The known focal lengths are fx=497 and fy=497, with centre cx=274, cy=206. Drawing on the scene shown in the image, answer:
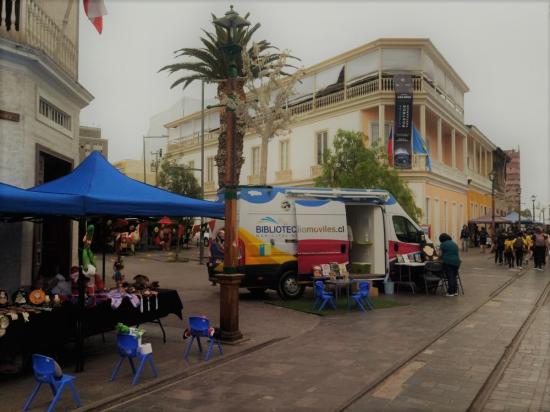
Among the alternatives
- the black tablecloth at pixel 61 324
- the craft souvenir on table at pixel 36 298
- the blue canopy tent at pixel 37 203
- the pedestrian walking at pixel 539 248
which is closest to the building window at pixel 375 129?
the pedestrian walking at pixel 539 248

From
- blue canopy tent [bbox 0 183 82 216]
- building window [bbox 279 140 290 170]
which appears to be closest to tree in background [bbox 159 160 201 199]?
building window [bbox 279 140 290 170]

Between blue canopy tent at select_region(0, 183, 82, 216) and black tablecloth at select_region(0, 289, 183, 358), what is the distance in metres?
1.40

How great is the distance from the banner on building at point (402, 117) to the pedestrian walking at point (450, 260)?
1396 cm

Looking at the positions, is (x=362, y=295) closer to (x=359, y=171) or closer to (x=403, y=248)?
(x=403, y=248)

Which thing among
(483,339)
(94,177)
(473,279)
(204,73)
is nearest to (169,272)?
(204,73)

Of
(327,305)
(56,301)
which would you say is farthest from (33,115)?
(327,305)

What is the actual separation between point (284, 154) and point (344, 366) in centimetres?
2893

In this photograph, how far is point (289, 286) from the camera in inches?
542

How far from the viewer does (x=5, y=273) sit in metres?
10.0

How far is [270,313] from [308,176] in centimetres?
2166

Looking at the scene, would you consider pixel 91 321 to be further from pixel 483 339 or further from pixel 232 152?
pixel 483 339

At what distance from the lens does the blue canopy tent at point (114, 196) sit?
7492 millimetres

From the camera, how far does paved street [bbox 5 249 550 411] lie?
571cm

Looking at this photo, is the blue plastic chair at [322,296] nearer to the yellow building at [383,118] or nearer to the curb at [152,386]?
the curb at [152,386]
